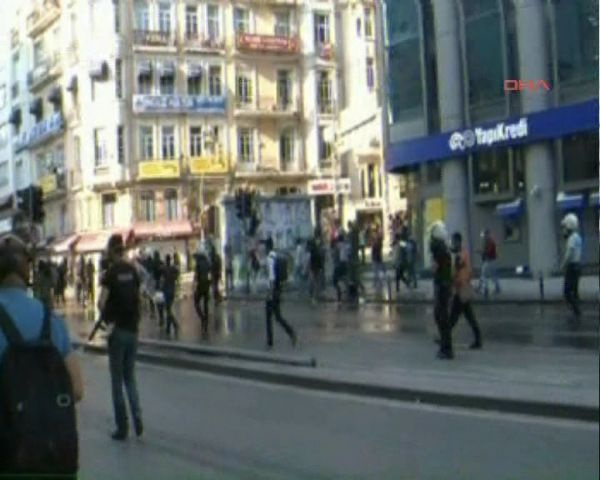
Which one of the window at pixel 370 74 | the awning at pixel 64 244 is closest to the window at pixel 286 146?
the window at pixel 370 74

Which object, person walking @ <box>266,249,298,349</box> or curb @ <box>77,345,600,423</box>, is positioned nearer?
curb @ <box>77,345,600,423</box>

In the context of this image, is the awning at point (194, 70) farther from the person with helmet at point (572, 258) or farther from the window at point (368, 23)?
the person with helmet at point (572, 258)

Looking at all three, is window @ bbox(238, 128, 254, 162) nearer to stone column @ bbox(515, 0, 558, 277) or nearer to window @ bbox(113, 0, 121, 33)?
window @ bbox(113, 0, 121, 33)

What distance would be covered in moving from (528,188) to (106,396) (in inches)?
827

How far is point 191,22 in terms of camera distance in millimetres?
57219

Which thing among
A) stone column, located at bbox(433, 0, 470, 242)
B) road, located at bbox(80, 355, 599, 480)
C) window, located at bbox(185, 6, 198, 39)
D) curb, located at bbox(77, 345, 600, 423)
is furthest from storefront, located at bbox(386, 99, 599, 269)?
window, located at bbox(185, 6, 198, 39)

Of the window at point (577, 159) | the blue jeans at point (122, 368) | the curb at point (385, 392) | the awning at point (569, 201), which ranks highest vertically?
the window at point (577, 159)

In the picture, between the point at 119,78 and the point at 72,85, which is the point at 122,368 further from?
the point at 119,78

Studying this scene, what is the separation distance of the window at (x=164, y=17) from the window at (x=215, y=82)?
16.0 ft

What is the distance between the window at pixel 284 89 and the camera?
64.9 meters

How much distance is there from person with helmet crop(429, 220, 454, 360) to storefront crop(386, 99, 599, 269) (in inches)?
477

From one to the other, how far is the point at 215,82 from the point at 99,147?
7139 mm

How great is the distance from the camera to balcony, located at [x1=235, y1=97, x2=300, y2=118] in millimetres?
63875

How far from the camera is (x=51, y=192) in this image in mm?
64938
